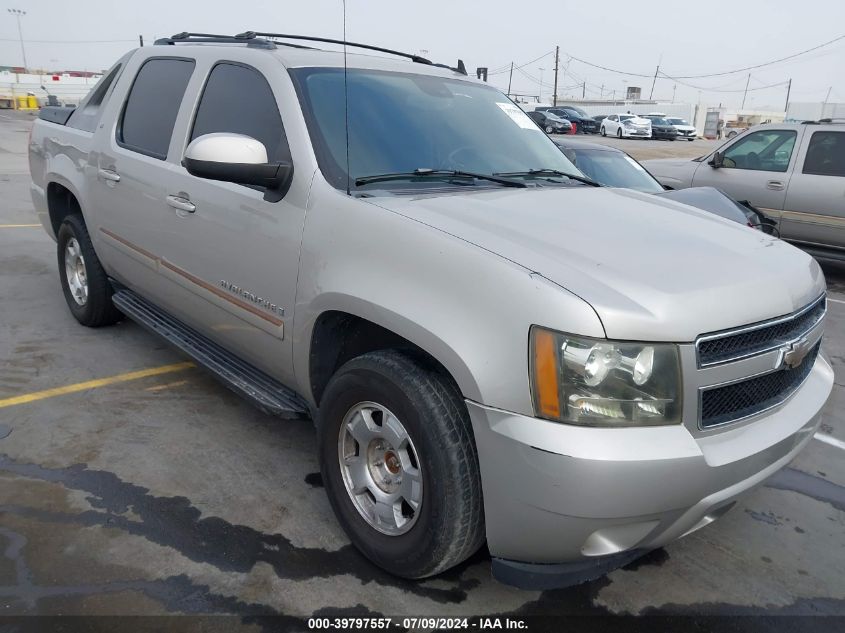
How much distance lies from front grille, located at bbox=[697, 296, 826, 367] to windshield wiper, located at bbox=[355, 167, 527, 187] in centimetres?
128

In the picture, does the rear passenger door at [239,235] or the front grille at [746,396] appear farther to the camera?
the rear passenger door at [239,235]

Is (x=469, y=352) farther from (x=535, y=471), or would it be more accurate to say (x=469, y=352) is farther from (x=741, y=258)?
(x=741, y=258)

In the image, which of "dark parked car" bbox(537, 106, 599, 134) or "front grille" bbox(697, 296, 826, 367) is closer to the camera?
"front grille" bbox(697, 296, 826, 367)

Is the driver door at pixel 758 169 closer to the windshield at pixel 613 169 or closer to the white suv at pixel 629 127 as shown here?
the windshield at pixel 613 169

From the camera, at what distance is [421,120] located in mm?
3271

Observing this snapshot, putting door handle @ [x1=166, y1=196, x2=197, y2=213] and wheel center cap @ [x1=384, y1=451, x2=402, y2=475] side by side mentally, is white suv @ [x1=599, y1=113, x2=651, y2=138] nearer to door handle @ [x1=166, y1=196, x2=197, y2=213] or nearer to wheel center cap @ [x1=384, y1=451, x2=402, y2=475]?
door handle @ [x1=166, y1=196, x2=197, y2=213]

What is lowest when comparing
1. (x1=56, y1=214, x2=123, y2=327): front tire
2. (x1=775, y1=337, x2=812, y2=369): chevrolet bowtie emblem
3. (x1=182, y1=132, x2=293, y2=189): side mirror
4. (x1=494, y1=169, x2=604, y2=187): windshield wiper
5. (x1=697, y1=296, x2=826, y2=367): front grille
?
(x1=56, y1=214, x2=123, y2=327): front tire

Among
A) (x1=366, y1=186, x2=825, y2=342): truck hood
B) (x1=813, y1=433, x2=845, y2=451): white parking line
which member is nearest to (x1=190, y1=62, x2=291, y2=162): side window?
(x1=366, y1=186, x2=825, y2=342): truck hood

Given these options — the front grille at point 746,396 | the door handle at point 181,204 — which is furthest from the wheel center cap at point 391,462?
the door handle at point 181,204

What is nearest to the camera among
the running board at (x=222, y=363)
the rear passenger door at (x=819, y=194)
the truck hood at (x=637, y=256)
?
the truck hood at (x=637, y=256)

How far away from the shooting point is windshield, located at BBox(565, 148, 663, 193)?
6.87m

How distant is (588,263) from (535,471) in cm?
68

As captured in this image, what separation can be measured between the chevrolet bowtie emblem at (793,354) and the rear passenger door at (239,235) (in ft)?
5.90

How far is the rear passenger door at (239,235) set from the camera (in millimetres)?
2900
